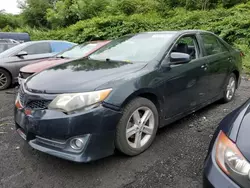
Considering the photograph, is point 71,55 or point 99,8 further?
point 99,8

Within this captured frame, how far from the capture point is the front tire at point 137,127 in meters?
2.58

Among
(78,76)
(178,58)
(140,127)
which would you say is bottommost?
(140,127)

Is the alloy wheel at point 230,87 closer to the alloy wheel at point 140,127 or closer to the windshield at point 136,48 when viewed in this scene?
the windshield at point 136,48

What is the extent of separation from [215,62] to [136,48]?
4.56 ft

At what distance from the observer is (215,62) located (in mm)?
3951

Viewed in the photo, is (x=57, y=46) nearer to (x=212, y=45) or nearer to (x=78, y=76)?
(x=212, y=45)

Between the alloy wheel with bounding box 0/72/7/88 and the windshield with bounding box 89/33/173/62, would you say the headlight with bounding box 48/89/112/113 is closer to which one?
the windshield with bounding box 89/33/173/62

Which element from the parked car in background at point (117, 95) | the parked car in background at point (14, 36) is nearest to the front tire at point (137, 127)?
the parked car in background at point (117, 95)

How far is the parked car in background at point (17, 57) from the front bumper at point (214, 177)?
612 cm

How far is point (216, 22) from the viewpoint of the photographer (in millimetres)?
11750

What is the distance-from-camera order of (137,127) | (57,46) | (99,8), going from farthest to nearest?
(99,8)
(57,46)
(137,127)

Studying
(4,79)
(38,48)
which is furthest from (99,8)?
(4,79)

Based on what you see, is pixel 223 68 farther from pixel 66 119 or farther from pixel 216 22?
pixel 216 22

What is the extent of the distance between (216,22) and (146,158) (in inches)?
422
